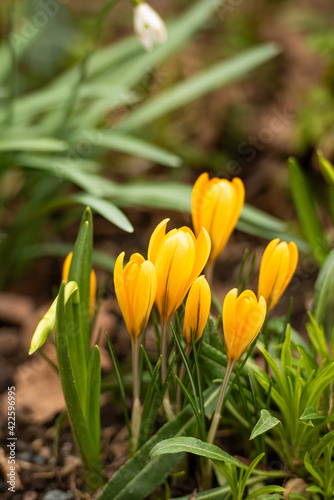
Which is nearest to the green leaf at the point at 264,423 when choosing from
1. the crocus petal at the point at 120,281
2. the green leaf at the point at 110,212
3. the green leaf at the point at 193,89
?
the crocus petal at the point at 120,281

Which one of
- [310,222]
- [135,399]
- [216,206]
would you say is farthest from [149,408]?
[310,222]

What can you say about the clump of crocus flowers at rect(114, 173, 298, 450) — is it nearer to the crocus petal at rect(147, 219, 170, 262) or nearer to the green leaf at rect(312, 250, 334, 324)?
the crocus petal at rect(147, 219, 170, 262)

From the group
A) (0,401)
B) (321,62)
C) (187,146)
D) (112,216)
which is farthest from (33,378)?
(321,62)

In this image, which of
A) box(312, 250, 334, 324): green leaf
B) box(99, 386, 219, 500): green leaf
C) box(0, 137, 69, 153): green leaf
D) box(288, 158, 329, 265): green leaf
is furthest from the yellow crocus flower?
box(0, 137, 69, 153): green leaf

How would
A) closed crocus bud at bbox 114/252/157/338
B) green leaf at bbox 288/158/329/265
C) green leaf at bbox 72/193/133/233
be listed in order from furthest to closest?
green leaf at bbox 288/158/329/265 < green leaf at bbox 72/193/133/233 < closed crocus bud at bbox 114/252/157/338

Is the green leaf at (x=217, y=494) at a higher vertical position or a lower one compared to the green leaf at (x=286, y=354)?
lower

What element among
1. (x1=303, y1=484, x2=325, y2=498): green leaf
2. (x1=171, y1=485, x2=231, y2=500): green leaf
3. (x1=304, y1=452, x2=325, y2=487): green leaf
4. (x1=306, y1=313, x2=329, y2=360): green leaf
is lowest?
(x1=171, y1=485, x2=231, y2=500): green leaf

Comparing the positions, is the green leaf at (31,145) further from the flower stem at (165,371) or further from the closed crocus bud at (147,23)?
the flower stem at (165,371)

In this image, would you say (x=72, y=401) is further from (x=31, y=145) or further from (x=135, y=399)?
(x=31, y=145)
